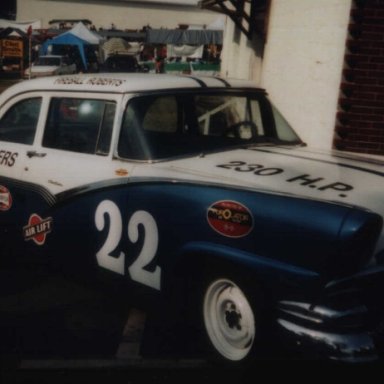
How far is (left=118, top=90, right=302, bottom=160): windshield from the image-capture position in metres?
3.71

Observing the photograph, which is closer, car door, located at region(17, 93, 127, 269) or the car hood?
the car hood

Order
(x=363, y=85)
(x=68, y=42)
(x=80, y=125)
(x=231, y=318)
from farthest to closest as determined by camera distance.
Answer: (x=68, y=42), (x=363, y=85), (x=80, y=125), (x=231, y=318)

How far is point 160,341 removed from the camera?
12.1 ft

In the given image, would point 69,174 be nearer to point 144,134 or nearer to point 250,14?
point 144,134

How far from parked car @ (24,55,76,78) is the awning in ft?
33.9

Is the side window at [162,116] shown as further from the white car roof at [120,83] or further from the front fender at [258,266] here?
the front fender at [258,266]

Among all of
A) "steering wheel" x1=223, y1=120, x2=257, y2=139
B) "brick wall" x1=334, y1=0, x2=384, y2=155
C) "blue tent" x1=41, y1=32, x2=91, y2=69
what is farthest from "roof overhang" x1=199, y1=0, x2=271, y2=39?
"blue tent" x1=41, y1=32, x2=91, y2=69

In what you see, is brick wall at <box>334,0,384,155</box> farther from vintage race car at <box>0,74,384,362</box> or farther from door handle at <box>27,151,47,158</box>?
door handle at <box>27,151,47,158</box>

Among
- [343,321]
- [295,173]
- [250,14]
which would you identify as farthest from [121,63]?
[343,321]

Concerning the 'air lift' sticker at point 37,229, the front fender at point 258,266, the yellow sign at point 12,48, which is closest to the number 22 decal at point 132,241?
the front fender at point 258,266

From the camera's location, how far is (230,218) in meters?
3.04

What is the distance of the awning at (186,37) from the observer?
1485 inches

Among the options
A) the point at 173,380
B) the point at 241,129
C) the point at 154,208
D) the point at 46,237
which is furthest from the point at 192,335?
the point at 241,129

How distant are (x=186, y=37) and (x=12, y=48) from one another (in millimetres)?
11651
